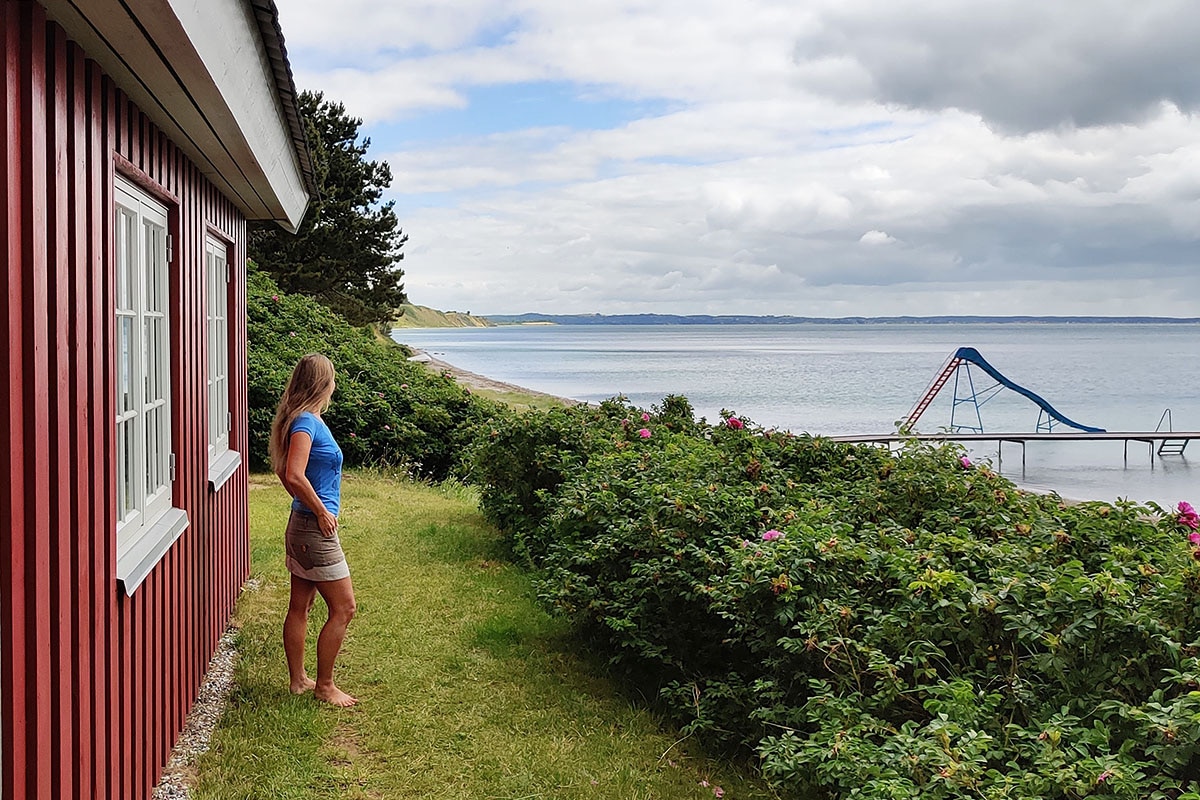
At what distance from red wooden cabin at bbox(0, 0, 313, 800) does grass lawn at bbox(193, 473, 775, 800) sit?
0.44m

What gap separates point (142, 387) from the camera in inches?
166

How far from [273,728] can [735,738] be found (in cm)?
215

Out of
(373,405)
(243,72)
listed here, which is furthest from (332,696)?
(373,405)

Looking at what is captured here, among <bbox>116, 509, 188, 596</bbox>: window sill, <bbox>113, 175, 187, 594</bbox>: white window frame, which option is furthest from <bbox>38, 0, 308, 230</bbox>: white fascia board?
<bbox>116, 509, 188, 596</bbox>: window sill

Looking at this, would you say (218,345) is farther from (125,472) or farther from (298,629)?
(125,472)

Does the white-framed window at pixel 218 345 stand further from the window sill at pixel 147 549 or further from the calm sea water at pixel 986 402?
the calm sea water at pixel 986 402

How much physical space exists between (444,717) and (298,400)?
1.73m

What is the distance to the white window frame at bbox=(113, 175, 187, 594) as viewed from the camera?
3885mm

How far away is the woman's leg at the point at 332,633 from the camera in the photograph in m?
5.09

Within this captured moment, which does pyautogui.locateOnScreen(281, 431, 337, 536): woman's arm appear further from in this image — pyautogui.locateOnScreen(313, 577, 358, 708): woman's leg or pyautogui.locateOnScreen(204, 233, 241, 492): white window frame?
pyautogui.locateOnScreen(204, 233, 241, 492): white window frame

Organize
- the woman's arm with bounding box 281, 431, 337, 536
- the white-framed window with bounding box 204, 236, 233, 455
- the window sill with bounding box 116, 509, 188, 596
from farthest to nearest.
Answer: the white-framed window with bounding box 204, 236, 233, 455 → the woman's arm with bounding box 281, 431, 337, 536 → the window sill with bounding box 116, 509, 188, 596

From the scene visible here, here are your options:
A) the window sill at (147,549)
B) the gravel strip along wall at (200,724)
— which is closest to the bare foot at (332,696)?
the gravel strip along wall at (200,724)

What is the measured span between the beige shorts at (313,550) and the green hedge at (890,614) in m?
1.39

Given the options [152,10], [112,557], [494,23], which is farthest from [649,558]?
[494,23]
